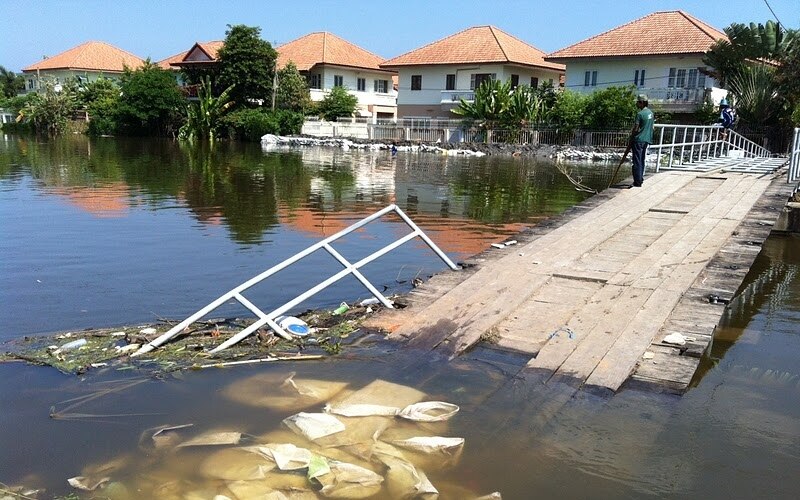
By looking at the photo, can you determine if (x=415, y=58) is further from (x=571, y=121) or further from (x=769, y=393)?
(x=769, y=393)

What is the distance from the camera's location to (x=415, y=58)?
50.5 meters

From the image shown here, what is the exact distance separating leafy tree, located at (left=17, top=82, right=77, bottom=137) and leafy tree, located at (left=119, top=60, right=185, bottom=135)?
6508mm

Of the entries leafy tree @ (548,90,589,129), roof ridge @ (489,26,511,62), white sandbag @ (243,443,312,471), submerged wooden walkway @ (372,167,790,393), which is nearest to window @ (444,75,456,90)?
roof ridge @ (489,26,511,62)

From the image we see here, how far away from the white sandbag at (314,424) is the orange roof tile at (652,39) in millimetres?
39447

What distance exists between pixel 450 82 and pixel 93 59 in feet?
133

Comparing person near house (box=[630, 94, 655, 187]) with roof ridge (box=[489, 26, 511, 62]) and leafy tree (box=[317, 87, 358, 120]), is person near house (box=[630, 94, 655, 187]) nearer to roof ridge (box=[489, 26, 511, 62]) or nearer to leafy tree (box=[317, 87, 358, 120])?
roof ridge (box=[489, 26, 511, 62])

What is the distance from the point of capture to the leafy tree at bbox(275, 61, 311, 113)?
4806 cm

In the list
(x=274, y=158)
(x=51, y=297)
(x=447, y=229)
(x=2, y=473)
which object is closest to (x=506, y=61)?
(x=274, y=158)

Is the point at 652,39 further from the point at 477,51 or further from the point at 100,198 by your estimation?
the point at 100,198

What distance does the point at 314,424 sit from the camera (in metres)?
4.20

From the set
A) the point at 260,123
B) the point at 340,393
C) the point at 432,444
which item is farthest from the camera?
the point at 260,123

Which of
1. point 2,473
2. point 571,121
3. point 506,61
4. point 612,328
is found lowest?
point 2,473

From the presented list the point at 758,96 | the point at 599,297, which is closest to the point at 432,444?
the point at 599,297

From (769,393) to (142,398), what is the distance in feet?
15.1
